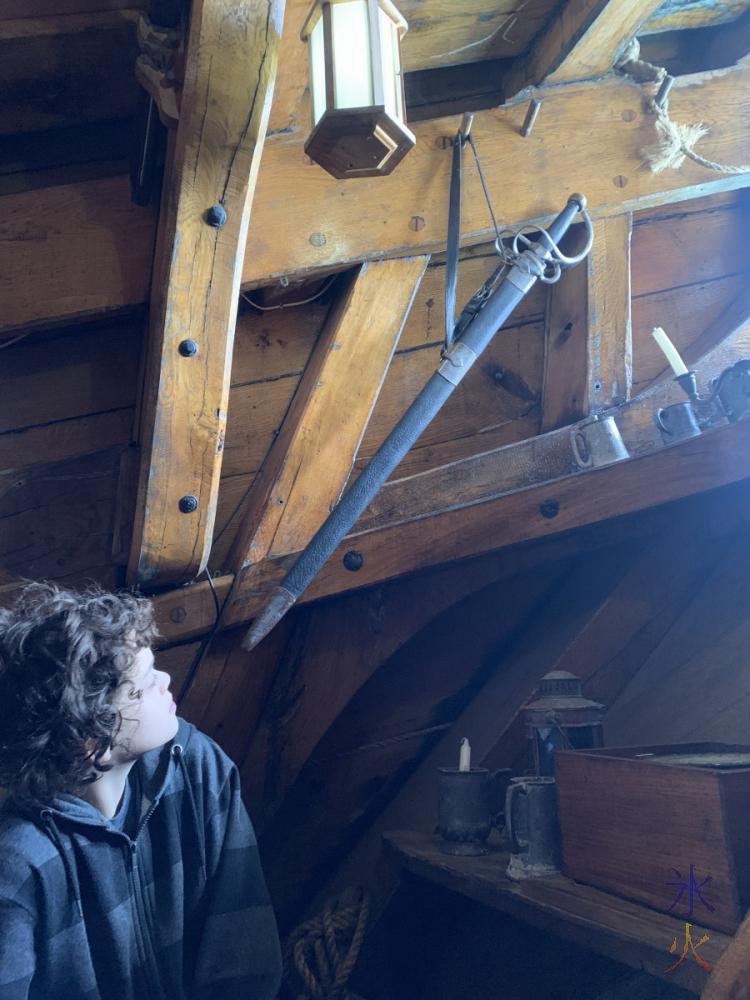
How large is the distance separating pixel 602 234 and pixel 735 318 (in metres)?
0.54

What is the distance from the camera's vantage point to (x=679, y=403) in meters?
1.84

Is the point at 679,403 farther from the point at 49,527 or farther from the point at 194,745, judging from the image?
the point at 49,527

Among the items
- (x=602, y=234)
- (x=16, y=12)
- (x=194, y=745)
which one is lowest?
(x=194, y=745)

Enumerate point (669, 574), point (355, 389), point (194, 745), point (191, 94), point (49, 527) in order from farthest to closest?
1. point (669, 574)
2. point (49, 527)
3. point (355, 389)
4. point (194, 745)
5. point (191, 94)

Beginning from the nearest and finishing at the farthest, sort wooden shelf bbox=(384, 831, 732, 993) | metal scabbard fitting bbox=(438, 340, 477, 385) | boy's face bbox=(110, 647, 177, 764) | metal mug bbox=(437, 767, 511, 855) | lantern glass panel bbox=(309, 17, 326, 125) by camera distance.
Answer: wooden shelf bbox=(384, 831, 732, 993) < lantern glass panel bbox=(309, 17, 326, 125) < boy's face bbox=(110, 647, 177, 764) < metal scabbard fitting bbox=(438, 340, 477, 385) < metal mug bbox=(437, 767, 511, 855)

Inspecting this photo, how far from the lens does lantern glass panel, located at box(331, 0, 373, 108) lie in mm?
1194

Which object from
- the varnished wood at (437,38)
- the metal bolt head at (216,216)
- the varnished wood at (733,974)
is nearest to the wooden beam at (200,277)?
the metal bolt head at (216,216)

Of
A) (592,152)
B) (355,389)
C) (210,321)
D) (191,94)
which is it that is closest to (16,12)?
(191,94)

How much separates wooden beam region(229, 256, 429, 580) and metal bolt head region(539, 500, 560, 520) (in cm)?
42

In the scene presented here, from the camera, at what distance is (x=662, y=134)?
184 cm

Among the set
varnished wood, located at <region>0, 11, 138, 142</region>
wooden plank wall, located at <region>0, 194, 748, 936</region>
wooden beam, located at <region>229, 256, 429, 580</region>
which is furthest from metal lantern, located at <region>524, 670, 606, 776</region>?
varnished wood, located at <region>0, 11, 138, 142</region>

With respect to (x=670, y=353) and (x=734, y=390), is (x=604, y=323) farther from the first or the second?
(x=734, y=390)

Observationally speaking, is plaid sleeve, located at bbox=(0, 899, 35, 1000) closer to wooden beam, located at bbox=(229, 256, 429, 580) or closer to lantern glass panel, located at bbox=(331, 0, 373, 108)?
wooden beam, located at bbox=(229, 256, 429, 580)

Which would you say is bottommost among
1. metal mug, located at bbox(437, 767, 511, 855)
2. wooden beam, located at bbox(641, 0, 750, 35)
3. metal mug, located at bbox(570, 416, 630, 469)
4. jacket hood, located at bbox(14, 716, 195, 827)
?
metal mug, located at bbox(437, 767, 511, 855)
